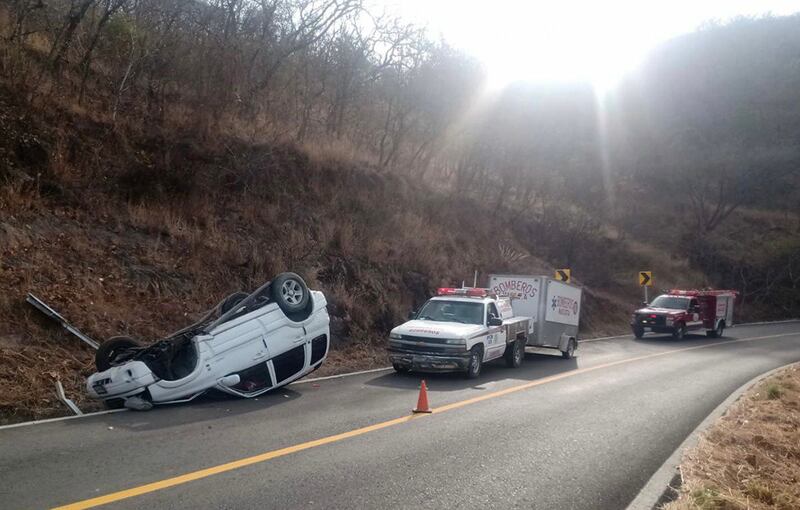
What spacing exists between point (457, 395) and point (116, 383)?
5.68 metres

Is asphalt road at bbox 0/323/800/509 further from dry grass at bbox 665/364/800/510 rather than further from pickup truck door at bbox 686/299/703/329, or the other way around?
pickup truck door at bbox 686/299/703/329

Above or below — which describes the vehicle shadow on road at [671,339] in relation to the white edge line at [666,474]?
below

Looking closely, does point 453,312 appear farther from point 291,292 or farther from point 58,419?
point 58,419

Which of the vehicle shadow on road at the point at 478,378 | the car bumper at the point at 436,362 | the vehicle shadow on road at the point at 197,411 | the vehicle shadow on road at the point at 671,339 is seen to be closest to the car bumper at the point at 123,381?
the vehicle shadow on road at the point at 197,411

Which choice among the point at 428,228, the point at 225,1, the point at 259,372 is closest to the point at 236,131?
the point at 225,1

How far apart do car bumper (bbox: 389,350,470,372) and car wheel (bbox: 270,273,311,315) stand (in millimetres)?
3258

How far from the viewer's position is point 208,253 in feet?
56.8

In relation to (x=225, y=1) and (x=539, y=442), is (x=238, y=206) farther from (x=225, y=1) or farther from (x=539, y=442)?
(x=539, y=442)

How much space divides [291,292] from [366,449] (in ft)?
14.7

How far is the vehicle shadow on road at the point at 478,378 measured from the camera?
43.2 ft

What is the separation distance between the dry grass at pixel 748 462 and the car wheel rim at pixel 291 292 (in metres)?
6.65

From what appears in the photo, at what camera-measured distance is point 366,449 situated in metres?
7.79

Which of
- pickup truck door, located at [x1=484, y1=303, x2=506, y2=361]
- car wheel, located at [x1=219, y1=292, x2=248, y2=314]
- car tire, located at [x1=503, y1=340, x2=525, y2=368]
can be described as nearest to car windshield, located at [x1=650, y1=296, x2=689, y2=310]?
car tire, located at [x1=503, y1=340, x2=525, y2=368]

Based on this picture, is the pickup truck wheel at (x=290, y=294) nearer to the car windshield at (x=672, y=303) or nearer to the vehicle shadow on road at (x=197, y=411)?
the vehicle shadow on road at (x=197, y=411)
